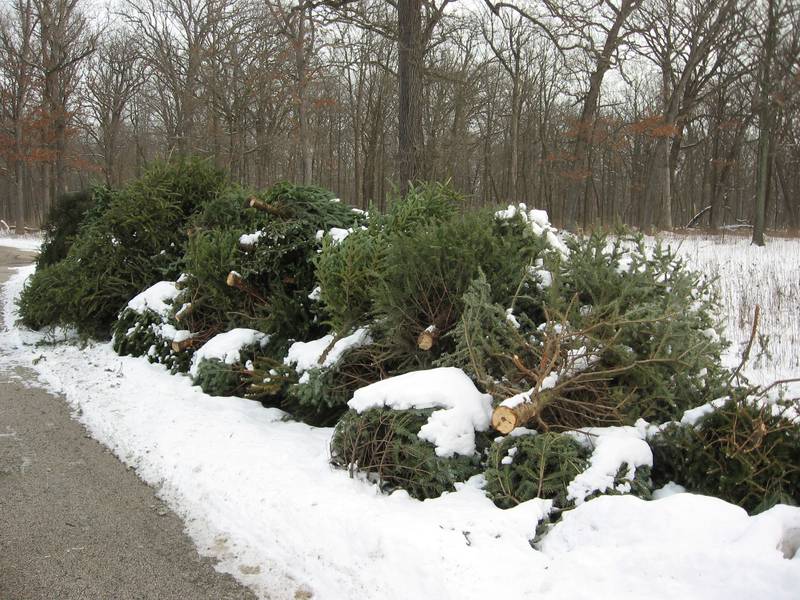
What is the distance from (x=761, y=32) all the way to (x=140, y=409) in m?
5.93

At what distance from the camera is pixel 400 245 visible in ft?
16.0

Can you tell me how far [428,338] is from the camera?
4.63 metres

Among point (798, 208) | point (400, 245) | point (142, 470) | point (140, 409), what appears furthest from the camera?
point (798, 208)

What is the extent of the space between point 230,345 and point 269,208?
1.59 metres

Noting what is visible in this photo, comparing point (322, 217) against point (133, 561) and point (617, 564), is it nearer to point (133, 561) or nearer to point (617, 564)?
point (133, 561)

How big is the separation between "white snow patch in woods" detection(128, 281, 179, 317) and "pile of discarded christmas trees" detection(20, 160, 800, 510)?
60mm

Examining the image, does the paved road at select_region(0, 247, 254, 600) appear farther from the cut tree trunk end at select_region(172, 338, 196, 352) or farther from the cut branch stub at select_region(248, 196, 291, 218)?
the cut branch stub at select_region(248, 196, 291, 218)

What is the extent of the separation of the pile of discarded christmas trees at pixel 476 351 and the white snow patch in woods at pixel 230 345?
0.9 inches

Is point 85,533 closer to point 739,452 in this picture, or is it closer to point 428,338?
point 428,338

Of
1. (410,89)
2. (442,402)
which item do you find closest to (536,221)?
(442,402)

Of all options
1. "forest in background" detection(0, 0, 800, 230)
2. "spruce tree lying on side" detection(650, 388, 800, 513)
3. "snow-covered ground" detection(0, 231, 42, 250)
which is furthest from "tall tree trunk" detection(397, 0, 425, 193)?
"snow-covered ground" detection(0, 231, 42, 250)

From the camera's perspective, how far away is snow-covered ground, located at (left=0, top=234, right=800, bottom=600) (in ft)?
8.50

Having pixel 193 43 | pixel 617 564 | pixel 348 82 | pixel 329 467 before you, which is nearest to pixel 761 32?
pixel 617 564

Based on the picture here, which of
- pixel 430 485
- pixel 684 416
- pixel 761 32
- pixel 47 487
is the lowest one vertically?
pixel 47 487
